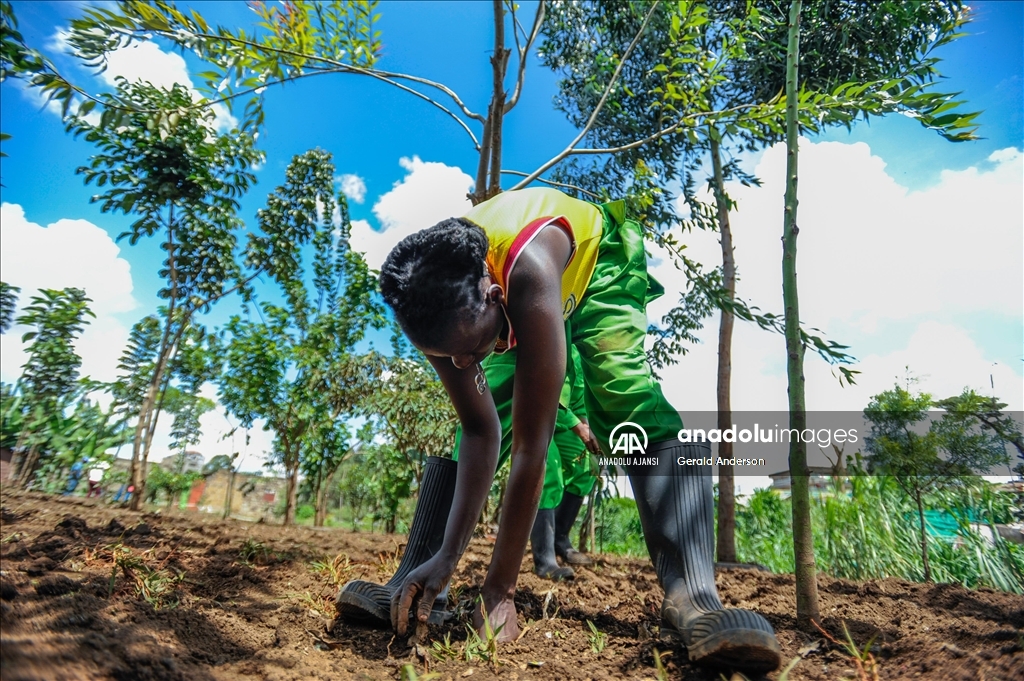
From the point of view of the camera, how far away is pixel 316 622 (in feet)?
5.27

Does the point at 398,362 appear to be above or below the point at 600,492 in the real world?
above

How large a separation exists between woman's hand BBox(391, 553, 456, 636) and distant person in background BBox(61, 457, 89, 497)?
5.08m

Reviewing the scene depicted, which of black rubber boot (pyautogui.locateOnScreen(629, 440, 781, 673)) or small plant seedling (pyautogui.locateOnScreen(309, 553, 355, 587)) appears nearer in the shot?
black rubber boot (pyautogui.locateOnScreen(629, 440, 781, 673))

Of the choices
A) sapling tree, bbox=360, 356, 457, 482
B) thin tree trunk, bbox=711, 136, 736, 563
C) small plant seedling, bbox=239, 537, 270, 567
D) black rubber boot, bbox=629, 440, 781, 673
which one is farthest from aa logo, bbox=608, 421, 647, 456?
thin tree trunk, bbox=711, 136, 736, 563

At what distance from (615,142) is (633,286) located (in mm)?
5098

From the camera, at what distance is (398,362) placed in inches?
243

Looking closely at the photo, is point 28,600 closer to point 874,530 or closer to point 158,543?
point 158,543

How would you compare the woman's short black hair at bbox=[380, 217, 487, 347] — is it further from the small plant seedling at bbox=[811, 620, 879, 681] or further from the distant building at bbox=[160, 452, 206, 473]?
the distant building at bbox=[160, 452, 206, 473]

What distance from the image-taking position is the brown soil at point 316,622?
1.07 m

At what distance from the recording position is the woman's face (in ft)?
4.28

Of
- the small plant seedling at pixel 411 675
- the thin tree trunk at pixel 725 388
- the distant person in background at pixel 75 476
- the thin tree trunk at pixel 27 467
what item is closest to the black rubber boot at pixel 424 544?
the small plant seedling at pixel 411 675

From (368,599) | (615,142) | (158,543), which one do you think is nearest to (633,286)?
(368,599)

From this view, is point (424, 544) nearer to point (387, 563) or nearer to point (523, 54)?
point (387, 563)

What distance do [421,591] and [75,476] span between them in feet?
18.4
